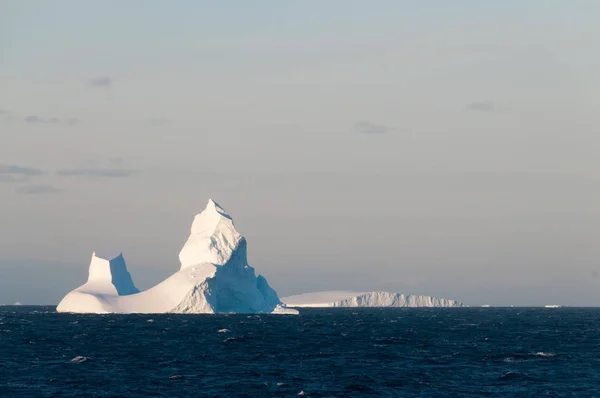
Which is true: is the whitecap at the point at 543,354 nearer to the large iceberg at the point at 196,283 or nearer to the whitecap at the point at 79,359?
the whitecap at the point at 79,359

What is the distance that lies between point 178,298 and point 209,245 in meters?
10.6

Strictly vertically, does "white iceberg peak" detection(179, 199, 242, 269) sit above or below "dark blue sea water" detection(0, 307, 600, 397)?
above

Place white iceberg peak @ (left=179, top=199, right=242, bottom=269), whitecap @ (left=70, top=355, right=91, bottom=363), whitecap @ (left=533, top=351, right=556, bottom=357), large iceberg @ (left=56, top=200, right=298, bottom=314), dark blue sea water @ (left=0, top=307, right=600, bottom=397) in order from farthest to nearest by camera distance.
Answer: white iceberg peak @ (left=179, top=199, right=242, bottom=269) < large iceberg @ (left=56, top=200, right=298, bottom=314) < whitecap @ (left=533, top=351, right=556, bottom=357) < whitecap @ (left=70, top=355, right=91, bottom=363) < dark blue sea water @ (left=0, top=307, right=600, bottom=397)

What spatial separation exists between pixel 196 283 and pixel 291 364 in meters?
71.4

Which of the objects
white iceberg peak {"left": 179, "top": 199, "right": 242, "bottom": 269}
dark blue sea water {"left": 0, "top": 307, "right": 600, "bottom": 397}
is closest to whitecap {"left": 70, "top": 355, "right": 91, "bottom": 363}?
dark blue sea water {"left": 0, "top": 307, "right": 600, "bottom": 397}

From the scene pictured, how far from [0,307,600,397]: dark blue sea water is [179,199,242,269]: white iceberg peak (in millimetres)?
44951

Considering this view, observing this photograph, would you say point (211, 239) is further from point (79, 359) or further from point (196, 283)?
point (79, 359)

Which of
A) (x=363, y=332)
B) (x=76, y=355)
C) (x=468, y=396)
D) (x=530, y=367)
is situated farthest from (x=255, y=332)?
(x=468, y=396)

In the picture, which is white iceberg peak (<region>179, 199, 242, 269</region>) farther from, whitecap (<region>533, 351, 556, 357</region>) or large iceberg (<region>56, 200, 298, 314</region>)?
whitecap (<region>533, 351, 556, 357</region>)

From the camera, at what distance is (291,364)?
62.9 metres

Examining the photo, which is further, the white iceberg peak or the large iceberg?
the white iceberg peak

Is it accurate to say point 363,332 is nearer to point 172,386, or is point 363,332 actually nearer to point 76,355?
point 76,355

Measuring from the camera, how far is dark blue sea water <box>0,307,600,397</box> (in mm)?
50344

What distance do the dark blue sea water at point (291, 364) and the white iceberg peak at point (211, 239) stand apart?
147ft
